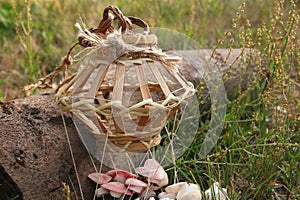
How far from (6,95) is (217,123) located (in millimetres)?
1112

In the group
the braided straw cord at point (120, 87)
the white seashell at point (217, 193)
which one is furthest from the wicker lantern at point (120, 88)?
the white seashell at point (217, 193)

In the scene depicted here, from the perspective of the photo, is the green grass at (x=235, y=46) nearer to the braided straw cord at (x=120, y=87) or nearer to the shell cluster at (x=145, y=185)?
the shell cluster at (x=145, y=185)

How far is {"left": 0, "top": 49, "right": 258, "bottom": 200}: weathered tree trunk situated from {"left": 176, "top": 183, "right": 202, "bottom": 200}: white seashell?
348 millimetres

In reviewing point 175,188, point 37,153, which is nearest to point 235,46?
point 175,188

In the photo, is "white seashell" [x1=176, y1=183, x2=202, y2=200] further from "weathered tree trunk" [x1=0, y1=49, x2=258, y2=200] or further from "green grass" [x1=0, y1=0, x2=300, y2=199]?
"weathered tree trunk" [x1=0, y1=49, x2=258, y2=200]

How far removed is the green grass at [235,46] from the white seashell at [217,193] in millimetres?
36

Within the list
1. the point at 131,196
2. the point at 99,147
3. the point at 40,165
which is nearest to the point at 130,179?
the point at 131,196

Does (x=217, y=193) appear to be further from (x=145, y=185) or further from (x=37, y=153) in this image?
(x=37, y=153)

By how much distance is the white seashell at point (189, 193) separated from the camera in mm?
1375

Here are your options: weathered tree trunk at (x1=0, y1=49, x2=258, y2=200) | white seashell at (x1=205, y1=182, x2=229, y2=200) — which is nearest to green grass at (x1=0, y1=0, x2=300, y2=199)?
white seashell at (x1=205, y1=182, x2=229, y2=200)

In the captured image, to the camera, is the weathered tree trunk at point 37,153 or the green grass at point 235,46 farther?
the green grass at point 235,46

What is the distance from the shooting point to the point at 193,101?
6.40ft

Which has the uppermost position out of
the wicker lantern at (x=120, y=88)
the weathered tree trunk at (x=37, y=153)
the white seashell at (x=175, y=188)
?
the wicker lantern at (x=120, y=88)

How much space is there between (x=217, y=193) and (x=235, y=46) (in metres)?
1.41
